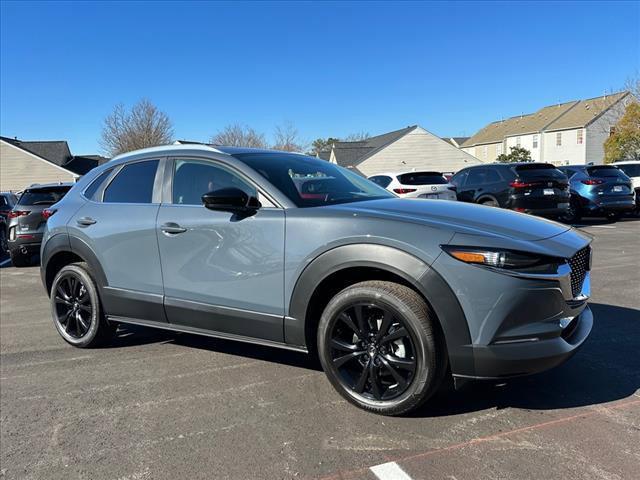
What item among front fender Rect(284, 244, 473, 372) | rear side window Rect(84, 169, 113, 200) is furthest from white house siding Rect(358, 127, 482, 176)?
front fender Rect(284, 244, 473, 372)

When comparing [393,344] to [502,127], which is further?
[502,127]

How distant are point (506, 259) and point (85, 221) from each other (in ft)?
11.7

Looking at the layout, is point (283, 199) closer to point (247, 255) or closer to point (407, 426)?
point (247, 255)

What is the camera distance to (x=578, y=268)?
10.1ft

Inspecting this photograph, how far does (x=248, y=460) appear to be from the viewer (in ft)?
8.89

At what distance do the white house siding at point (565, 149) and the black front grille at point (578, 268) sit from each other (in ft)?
160

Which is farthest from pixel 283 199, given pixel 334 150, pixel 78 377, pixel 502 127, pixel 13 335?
pixel 502 127

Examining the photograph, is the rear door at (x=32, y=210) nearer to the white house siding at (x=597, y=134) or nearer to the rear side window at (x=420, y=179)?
the rear side window at (x=420, y=179)

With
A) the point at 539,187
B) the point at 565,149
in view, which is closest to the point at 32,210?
the point at 539,187

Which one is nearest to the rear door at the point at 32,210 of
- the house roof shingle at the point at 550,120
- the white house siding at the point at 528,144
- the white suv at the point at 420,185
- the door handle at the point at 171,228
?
the white suv at the point at 420,185

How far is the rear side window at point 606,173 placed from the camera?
14070 millimetres

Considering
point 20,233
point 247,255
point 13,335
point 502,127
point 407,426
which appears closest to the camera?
point 407,426

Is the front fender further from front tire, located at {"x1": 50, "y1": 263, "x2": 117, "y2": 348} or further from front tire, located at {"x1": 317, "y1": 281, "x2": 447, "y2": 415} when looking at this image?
front tire, located at {"x1": 50, "y1": 263, "x2": 117, "y2": 348}

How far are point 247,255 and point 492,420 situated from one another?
1871 millimetres
